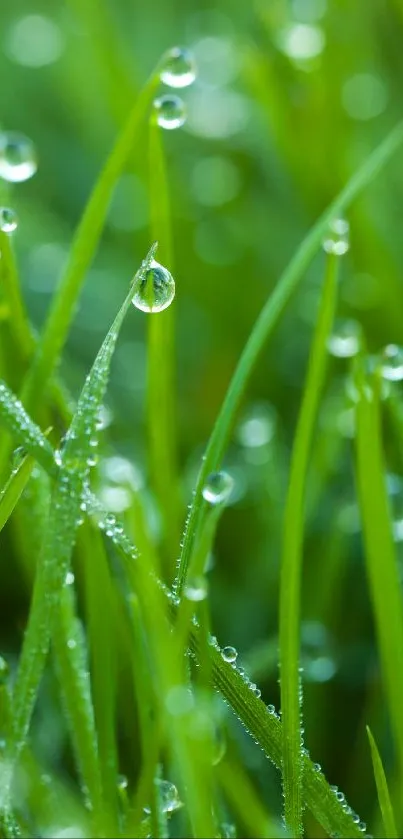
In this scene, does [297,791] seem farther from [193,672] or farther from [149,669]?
[193,672]

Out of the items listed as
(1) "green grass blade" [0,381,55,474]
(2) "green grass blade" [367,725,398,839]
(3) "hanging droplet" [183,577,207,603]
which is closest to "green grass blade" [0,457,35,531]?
(1) "green grass blade" [0,381,55,474]

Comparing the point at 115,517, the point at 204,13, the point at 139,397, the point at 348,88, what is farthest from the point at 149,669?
the point at 204,13

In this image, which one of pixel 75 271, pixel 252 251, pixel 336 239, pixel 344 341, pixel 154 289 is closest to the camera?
A: pixel 154 289

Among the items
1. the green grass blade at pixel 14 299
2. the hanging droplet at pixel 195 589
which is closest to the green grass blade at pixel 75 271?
the green grass blade at pixel 14 299

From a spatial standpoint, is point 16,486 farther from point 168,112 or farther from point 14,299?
point 168,112

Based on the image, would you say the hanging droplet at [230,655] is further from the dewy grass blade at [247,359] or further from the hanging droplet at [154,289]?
the hanging droplet at [154,289]

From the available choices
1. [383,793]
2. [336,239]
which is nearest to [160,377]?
[336,239]

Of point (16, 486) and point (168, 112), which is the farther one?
point (168, 112)
